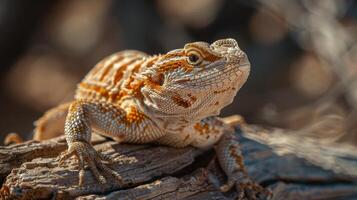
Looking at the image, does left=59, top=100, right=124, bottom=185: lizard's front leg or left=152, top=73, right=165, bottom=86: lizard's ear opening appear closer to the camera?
left=59, top=100, right=124, bottom=185: lizard's front leg

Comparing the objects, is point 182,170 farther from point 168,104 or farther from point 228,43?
point 228,43

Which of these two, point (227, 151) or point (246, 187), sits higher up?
point (227, 151)

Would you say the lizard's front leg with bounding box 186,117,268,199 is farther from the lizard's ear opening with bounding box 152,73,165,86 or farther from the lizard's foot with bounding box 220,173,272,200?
the lizard's ear opening with bounding box 152,73,165,86

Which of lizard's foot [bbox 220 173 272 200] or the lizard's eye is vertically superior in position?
the lizard's eye

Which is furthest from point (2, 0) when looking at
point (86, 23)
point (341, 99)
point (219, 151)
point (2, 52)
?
point (219, 151)

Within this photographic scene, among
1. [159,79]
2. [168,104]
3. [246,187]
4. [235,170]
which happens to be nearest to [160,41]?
[235,170]

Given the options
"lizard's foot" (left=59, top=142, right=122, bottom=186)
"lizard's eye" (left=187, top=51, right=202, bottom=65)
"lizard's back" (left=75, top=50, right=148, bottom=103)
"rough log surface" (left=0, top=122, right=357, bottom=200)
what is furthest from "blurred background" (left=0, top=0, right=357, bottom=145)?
"lizard's foot" (left=59, top=142, right=122, bottom=186)

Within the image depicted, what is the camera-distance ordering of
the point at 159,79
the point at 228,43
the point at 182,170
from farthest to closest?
1. the point at 182,170
2. the point at 159,79
3. the point at 228,43

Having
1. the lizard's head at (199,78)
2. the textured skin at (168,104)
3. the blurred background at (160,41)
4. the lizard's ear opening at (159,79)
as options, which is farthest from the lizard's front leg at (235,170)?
the blurred background at (160,41)
